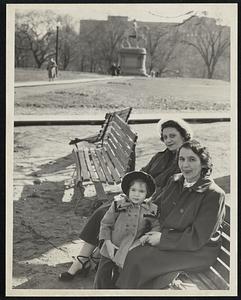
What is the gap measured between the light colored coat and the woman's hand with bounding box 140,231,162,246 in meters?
0.10


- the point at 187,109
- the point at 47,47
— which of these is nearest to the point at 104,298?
the point at 187,109

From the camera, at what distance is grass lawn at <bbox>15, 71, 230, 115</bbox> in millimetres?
4738

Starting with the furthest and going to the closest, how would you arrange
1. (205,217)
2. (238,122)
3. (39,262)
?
(238,122)
(39,262)
(205,217)

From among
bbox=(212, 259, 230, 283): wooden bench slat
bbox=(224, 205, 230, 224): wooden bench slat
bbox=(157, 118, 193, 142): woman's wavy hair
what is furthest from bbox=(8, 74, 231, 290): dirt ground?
bbox=(212, 259, 230, 283): wooden bench slat

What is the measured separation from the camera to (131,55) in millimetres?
4887

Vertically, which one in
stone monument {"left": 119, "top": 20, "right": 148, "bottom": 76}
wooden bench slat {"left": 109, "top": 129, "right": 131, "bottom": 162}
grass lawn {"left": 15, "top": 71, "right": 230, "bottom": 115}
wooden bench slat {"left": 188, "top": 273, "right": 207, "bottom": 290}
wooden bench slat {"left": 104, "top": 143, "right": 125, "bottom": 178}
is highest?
stone monument {"left": 119, "top": 20, "right": 148, "bottom": 76}

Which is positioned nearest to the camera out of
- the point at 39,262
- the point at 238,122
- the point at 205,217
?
the point at 205,217

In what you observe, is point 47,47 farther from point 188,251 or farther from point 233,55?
point 188,251

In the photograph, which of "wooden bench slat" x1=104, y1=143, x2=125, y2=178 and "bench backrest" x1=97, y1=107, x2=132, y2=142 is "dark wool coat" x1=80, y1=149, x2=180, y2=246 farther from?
"bench backrest" x1=97, y1=107, x2=132, y2=142

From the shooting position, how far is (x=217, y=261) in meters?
3.67

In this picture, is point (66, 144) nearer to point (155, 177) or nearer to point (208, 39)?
point (155, 177)

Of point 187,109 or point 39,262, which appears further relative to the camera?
point 187,109

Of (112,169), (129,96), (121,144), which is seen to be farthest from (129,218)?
(129,96)

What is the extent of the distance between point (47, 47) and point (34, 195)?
60.9 inches
